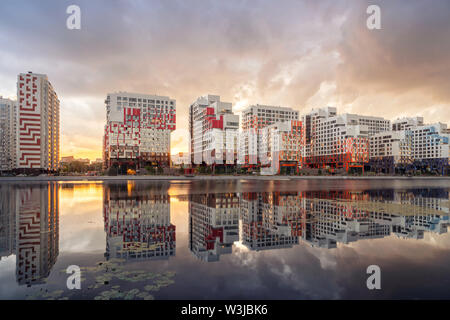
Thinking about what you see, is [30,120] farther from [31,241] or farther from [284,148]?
[31,241]

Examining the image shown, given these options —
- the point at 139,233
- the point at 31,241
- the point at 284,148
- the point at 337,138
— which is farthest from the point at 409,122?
the point at 31,241

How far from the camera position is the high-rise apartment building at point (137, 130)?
99.4 metres

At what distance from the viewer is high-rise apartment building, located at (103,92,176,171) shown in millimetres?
99438

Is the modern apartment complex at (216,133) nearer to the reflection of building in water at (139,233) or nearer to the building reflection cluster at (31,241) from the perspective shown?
the reflection of building in water at (139,233)

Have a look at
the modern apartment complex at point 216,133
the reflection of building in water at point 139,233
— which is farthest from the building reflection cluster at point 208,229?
the modern apartment complex at point 216,133

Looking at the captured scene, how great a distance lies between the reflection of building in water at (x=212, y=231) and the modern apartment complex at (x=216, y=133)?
274 feet

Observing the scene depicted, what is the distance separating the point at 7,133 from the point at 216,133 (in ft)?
409

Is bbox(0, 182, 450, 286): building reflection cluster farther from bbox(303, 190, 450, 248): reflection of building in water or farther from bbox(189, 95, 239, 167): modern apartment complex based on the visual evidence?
bbox(189, 95, 239, 167): modern apartment complex

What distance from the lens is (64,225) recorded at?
47.0 feet

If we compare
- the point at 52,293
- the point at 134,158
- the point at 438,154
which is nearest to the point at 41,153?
the point at 134,158

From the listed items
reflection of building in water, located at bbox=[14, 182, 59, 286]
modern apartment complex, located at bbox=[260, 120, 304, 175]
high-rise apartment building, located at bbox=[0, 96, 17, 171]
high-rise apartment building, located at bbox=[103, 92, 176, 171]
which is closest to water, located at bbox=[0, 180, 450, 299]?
reflection of building in water, located at bbox=[14, 182, 59, 286]

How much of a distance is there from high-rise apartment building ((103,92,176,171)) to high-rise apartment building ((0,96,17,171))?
253ft

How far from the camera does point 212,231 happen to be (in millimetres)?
12938
